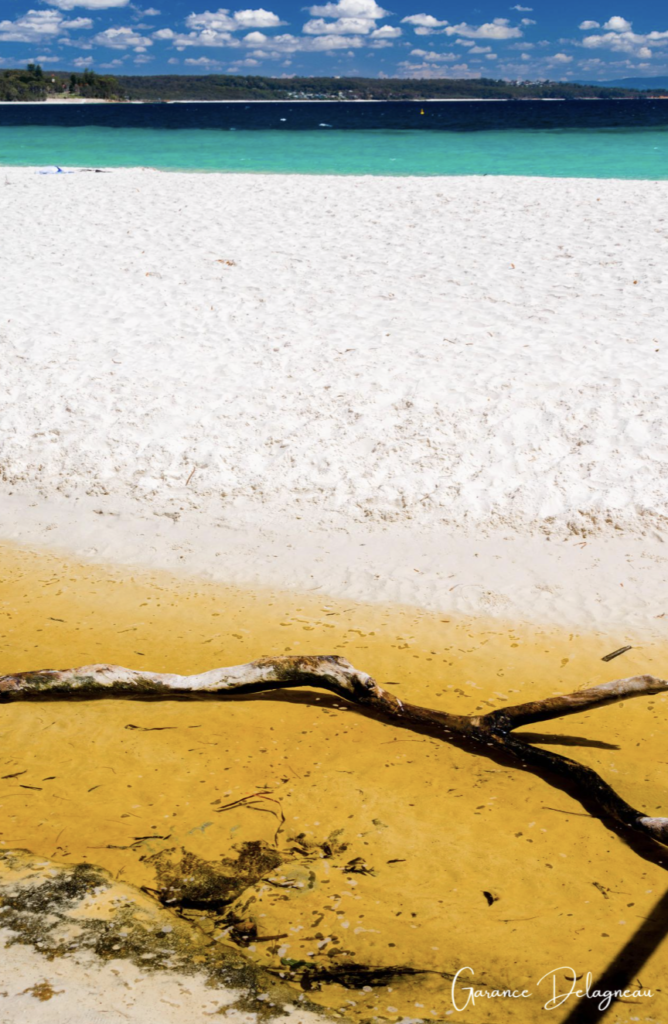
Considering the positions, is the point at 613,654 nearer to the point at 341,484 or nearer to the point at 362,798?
the point at 362,798

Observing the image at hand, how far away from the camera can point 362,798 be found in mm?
3238

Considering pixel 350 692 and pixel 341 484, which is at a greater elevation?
pixel 341 484

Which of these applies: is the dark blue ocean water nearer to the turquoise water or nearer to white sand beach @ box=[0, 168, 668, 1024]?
the turquoise water

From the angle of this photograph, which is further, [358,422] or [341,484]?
[358,422]

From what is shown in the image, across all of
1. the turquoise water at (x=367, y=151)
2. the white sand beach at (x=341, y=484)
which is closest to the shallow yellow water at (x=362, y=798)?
the white sand beach at (x=341, y=484)

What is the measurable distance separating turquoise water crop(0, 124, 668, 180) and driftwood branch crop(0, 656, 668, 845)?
21.4 metres

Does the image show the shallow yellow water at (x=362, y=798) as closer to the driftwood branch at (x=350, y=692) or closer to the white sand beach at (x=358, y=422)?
the driftwood branch at (x=350, y=692)

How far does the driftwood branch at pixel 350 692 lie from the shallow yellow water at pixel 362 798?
0.08 meters

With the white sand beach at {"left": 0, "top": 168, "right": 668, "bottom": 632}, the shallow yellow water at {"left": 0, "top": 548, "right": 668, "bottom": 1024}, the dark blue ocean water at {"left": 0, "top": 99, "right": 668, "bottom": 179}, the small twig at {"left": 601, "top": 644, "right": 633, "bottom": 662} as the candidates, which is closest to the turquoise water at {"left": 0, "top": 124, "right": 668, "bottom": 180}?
the dark blue ocean water at {"left": 0, "top": 99, "right": 668, "bottom": 179}

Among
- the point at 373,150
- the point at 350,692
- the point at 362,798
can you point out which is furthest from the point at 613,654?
the point at 373,150

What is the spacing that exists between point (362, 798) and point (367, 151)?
103 feet

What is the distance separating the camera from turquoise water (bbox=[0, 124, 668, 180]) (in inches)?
956

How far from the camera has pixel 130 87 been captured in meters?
167

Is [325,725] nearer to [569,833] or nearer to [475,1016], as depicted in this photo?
[569,833]
